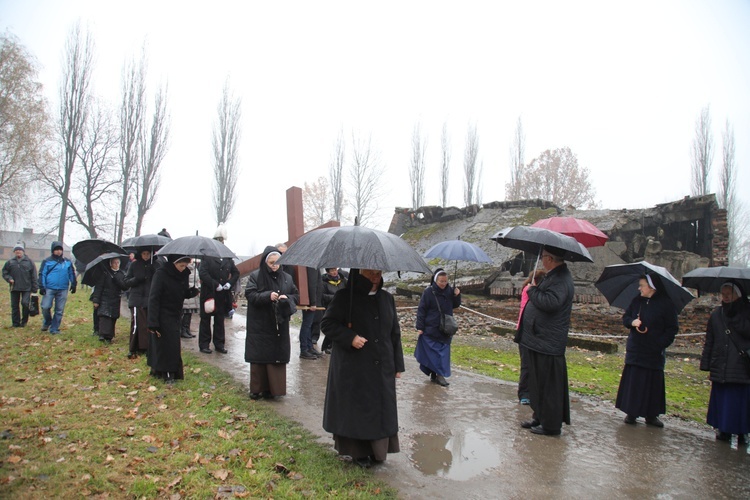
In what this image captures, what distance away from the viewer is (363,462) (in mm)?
3914

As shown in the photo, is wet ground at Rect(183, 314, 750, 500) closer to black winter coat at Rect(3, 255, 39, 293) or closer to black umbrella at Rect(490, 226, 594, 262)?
black umbrella at Rect(490, 226, 594, 262)

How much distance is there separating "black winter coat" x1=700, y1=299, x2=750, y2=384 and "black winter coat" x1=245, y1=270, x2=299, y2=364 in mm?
4862

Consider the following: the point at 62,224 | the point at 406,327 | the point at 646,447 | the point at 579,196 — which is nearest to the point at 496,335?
the point at 406,327

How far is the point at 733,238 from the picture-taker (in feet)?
141

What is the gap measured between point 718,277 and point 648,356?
1.16 meters

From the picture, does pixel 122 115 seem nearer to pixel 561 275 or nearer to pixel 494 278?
pixel 494 278

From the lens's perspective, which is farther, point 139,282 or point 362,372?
point 139,282

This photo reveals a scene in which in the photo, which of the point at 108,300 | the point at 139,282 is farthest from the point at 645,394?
the point at 108,300

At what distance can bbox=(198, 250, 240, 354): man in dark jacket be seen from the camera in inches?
331

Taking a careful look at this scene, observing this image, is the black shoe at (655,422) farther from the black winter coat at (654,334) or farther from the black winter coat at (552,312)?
the black winter coat at (552,312)

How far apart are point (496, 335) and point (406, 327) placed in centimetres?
255

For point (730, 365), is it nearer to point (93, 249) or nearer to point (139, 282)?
point (139, 282)

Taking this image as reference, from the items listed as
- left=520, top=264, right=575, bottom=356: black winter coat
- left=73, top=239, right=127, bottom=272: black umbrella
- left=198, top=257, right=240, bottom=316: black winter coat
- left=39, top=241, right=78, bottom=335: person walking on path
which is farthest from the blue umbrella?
left=39, top=241, right=78, bottom=335: person walking on path

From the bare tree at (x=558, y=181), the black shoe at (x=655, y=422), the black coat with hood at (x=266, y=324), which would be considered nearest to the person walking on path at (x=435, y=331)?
the black coat with hood at (x=266, y=324)
